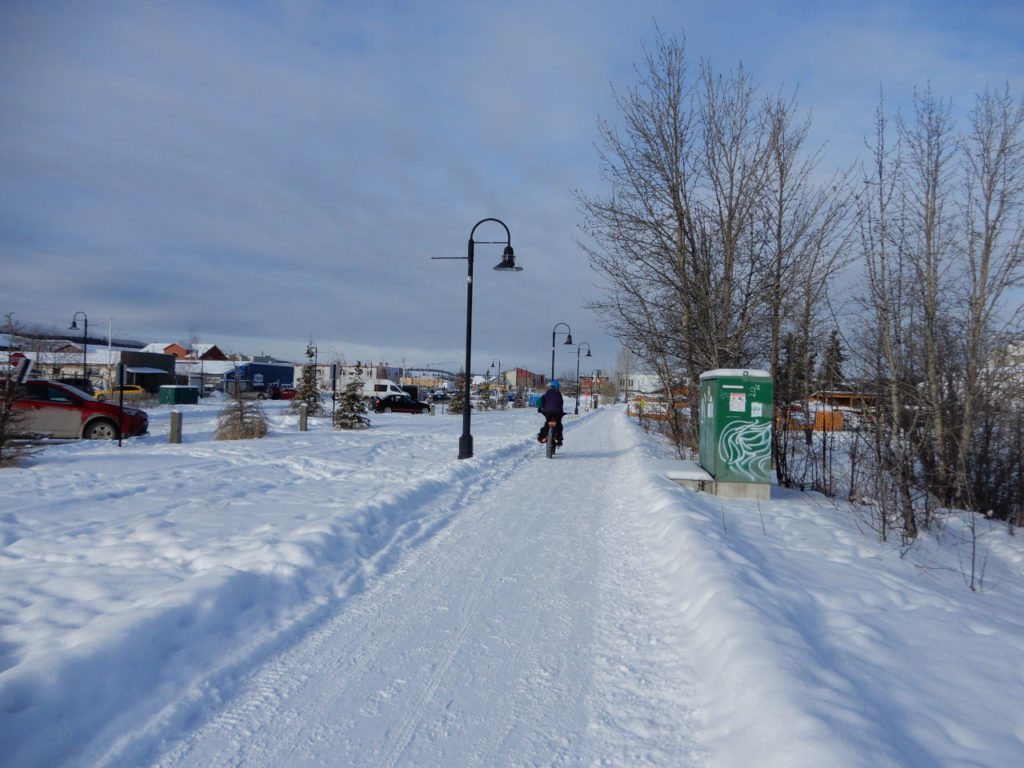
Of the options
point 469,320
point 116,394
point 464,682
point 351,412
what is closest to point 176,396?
point 116,394

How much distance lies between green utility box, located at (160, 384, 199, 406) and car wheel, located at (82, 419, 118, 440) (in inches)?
1010

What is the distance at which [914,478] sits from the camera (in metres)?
8.05

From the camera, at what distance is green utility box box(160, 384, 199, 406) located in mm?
40219

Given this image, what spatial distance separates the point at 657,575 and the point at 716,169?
10553 mm

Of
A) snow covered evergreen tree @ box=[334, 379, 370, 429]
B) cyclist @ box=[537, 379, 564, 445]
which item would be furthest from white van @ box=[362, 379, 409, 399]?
cyclist @ box=[537, 379, 564, 445]

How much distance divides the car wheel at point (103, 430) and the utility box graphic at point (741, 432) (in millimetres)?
15280

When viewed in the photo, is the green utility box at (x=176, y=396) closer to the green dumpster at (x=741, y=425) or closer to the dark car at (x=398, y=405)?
the dark car at (x=398, y=405)

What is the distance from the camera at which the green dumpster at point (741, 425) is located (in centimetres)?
927

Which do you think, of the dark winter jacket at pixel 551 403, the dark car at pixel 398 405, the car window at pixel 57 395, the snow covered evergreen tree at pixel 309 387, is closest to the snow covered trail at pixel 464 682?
the dark winter jacket at pixel 551 403

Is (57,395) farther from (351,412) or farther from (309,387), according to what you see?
(309,387)

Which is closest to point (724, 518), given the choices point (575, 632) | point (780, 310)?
point (575, 632)

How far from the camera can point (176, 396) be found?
4053cm

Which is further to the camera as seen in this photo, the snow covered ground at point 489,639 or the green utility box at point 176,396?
the green utility box at point 176,396

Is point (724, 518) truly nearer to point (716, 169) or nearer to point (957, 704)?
point (957, 704)
